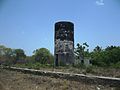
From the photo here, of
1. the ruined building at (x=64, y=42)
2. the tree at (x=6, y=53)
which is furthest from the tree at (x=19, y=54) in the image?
the ruined building at (x=64, y=42)

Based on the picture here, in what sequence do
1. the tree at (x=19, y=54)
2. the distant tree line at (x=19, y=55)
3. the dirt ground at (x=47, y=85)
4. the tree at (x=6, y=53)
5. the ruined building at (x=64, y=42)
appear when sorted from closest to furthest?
the dirt ground at (x=47, y=85) → the ruined building at (x=64, y=42) → the distant tree line at (x=19, y=55) → the tree at (x=6, y=53) → the tree at (x=19, y=54)

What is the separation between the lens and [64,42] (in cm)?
3731

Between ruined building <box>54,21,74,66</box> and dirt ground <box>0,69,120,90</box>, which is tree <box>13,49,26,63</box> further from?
dirt ground <box>0,69,120,90</box>

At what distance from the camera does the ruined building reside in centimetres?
3728

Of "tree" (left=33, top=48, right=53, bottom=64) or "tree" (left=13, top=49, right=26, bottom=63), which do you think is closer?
"tree" (left=33, top=48, right=53, bottom=64)

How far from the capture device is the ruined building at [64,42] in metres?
37.3

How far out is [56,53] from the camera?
38.6 meters

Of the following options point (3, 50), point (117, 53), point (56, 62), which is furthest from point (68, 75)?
point (3, 50)

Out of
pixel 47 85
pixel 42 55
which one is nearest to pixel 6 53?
pixel 42 55

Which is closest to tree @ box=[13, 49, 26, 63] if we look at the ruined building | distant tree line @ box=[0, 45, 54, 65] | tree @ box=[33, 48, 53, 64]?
distant tree line @ box=[0, 45, 54, 65]

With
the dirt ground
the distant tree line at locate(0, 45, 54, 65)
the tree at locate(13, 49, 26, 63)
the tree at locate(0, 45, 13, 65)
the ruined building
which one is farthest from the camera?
the tree at locate(13, 49, 26, 63)

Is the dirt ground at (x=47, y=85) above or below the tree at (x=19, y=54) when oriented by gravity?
below

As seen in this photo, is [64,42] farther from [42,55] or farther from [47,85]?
[42,55]

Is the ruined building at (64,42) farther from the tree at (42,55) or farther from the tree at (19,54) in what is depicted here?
the tree at (19,54)
